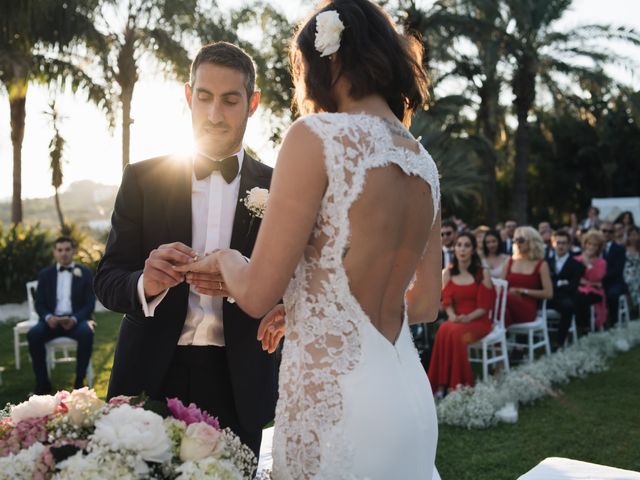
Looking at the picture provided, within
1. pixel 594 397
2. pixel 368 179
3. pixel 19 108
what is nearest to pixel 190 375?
pixel 368 179

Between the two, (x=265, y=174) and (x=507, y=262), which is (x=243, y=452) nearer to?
(x=265, y=174)

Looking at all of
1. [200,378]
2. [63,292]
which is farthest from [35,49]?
[200,378]

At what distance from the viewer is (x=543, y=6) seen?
19578mm

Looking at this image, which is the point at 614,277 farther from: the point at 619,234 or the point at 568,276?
the point at 568,276

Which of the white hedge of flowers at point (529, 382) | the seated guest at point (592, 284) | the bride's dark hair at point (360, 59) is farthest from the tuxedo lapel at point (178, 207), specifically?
the seated guest at point (592, 284)

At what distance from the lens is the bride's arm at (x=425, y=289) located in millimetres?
2332

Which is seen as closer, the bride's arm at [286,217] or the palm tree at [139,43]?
the bride's arm at [286,217]

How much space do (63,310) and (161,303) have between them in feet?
22.6

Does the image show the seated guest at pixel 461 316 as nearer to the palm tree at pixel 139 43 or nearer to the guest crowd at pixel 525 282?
the guest crowd at pixel 525 282

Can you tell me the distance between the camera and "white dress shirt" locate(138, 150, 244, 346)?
105 inches

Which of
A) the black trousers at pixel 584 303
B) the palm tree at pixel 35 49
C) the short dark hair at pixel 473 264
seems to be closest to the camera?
the short dark hair at pixel 473 264

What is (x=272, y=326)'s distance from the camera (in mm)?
2293

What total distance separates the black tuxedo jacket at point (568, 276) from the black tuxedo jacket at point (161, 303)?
348 inches

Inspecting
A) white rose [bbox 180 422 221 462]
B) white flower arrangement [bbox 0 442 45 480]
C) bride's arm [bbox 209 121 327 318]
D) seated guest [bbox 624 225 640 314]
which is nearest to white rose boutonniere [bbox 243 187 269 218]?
bride's arm [bbox 209 121 327 318]
